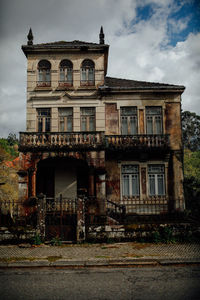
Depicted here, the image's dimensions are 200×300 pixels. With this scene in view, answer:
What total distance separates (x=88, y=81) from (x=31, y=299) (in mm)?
14287

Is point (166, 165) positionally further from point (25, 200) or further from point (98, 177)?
point (25, 200)

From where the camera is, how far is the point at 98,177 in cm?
1352

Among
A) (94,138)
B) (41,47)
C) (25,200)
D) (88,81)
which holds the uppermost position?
(41,47)

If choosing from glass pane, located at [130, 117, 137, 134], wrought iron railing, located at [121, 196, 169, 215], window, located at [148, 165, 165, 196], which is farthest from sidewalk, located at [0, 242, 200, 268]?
glass pane, located at [130, 117, 137, 134]

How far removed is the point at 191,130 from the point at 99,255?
49910 mm

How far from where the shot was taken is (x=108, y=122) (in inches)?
642

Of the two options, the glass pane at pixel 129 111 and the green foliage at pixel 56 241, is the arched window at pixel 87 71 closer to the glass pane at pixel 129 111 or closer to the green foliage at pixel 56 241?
the glass pane at pixel 129 111

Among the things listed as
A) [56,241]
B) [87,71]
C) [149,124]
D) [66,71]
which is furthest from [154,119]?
[56,241]

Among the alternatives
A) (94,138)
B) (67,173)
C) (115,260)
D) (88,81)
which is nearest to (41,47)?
(88,81)

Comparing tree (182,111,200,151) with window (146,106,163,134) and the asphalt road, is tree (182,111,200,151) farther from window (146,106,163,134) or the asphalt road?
the asphalt road

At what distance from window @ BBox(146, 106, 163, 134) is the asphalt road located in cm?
1086

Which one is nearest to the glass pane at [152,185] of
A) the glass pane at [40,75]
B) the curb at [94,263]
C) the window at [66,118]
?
the window at [66,118]

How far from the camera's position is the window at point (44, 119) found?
16297 mm

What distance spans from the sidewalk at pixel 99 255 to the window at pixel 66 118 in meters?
8.89
